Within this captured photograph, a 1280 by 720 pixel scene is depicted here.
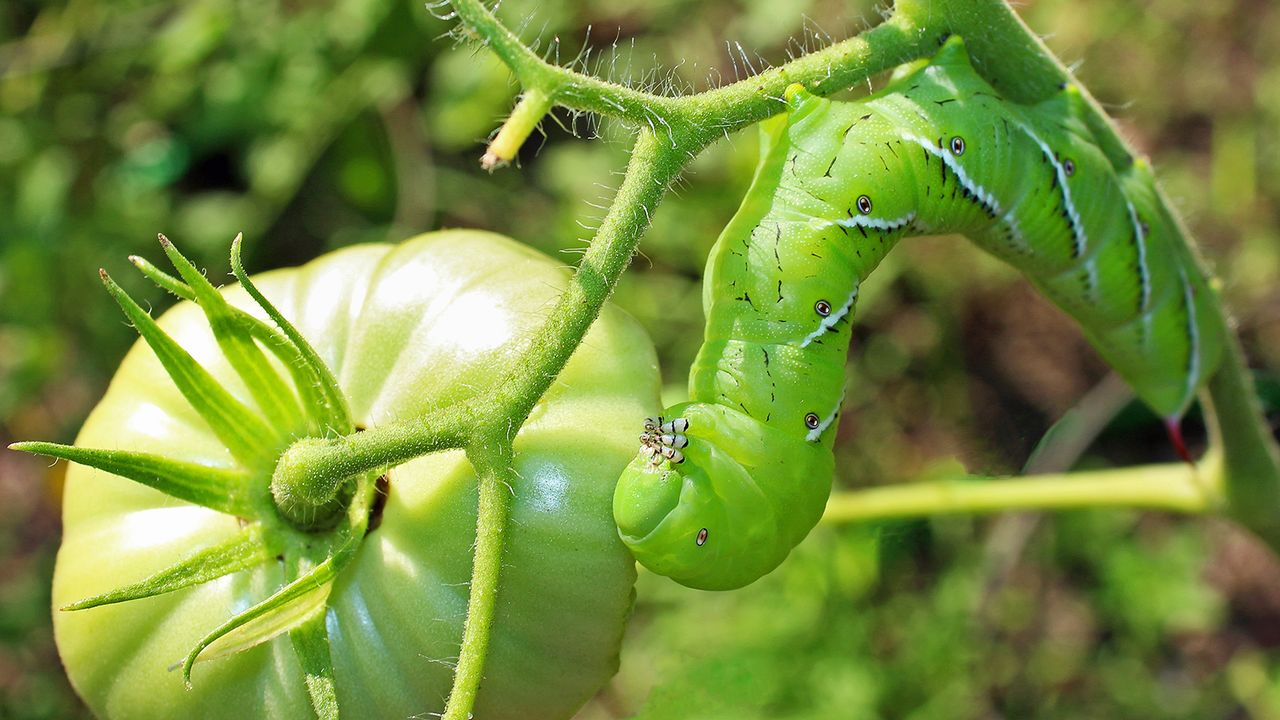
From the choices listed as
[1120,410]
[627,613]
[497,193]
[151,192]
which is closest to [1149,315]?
[627,613]

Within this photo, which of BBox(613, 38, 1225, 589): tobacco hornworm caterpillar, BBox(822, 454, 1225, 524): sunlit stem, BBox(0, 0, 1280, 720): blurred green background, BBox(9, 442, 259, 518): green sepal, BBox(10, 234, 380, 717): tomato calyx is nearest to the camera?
BBox(9, 442, 259, 518): green sepal

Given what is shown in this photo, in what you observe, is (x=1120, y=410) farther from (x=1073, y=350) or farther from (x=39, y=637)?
(x=39, y=637)

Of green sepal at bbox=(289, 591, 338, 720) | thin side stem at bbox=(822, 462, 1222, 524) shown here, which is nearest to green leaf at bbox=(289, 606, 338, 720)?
green sepal at bbox=(289, 591, 338, 720)

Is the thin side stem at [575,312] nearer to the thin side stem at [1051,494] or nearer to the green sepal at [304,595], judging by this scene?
the green sepal at [304,595]

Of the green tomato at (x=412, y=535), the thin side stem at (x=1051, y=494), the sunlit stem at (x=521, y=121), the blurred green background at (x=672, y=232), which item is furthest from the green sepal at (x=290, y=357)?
the blurred green background at (x=672, y=232)

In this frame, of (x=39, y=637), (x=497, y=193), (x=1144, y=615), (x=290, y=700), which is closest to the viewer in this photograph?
(x=290, y=700)

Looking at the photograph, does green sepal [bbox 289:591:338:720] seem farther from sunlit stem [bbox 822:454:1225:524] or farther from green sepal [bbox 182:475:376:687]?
sunlit stem [bbox 822:454:1225:524]
